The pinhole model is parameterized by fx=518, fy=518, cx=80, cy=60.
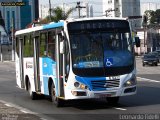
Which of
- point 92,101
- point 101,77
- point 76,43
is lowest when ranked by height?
point 92,101

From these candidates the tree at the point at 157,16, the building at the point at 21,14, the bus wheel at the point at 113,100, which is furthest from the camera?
the tree at the point at 157,16

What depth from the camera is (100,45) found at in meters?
16.0

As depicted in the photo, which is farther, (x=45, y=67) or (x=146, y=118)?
(x=45, y=67)

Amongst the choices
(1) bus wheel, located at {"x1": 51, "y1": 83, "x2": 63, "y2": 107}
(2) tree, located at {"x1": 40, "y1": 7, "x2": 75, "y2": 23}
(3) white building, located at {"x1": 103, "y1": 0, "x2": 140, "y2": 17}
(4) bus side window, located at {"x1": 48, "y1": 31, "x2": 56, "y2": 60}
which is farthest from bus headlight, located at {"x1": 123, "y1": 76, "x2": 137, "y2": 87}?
(3) white building, located at {"x1": 103, "y1": 0, "x2": 140, "y2": 17}

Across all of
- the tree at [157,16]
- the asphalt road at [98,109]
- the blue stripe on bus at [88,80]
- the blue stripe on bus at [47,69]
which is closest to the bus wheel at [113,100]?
the asphalt road at [98,109]

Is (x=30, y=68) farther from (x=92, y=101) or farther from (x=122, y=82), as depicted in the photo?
(x=122, y=82)

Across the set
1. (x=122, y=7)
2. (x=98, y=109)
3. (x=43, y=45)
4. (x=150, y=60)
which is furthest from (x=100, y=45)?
(x=122, y=7)

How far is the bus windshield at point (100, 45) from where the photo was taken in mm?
15883

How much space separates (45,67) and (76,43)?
2507 mm

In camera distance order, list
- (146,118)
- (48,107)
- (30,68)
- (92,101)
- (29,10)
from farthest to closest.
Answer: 1. (29,10)
2. (30,68)
3. (92,101)
4. (48,107)
5. (146,118)

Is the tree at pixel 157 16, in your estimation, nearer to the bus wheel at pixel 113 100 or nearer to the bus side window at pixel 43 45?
the bus side window at pixel 43 45

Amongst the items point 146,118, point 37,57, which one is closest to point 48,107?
point 37,57

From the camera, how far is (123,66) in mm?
16062

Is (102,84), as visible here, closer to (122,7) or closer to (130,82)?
(130,82)
